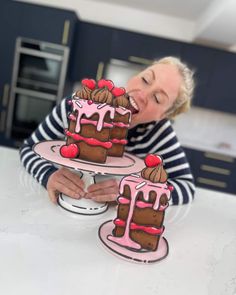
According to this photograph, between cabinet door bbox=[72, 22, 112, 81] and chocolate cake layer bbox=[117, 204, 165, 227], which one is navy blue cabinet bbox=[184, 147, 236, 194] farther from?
chocolate cake layer bbox=[117, 204, 165, 227]

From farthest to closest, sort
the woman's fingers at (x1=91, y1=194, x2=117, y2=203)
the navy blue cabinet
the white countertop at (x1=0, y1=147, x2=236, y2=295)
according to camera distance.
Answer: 1. the navy blue cabinet
2. the woman's fingers at (x1=91, y1=194, x2=117, y2=203)
3. the white countertop at (x1=0, y1=147, x2=236, y2=295)

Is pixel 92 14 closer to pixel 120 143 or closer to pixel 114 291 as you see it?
pixel 120 143

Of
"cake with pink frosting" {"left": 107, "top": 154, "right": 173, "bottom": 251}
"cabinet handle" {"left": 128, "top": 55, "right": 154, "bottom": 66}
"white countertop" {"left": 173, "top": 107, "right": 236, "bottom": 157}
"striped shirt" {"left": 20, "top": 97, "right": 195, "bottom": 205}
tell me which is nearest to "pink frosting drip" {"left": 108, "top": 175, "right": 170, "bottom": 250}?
"cake with pink frosting" {"left": 107, "top": 154, "right": 173, "bottom": 251}

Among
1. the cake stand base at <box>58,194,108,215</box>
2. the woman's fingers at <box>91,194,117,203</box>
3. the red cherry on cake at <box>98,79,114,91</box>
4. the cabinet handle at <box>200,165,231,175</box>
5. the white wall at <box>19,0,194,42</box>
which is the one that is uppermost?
the white wall at <box>19,0,194,42</box>

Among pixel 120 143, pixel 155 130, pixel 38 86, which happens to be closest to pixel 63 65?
pixel 38 86

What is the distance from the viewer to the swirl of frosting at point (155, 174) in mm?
679

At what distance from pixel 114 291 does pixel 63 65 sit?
9.82 ft

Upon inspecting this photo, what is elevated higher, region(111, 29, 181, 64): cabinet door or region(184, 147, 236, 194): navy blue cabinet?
region(111, 29, 181, 64): cabinet door

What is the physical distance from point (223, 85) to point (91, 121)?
3.26 m

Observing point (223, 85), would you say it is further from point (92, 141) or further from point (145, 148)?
point (92, 141)

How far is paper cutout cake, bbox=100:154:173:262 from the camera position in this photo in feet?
2.20

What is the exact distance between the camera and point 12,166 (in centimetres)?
113

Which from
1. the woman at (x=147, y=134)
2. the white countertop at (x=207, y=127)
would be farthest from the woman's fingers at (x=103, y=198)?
the white countertop at (x=207, y=127)

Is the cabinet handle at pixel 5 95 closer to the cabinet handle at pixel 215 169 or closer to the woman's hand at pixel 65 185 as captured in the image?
the cabinet handle at pixel 215 169
